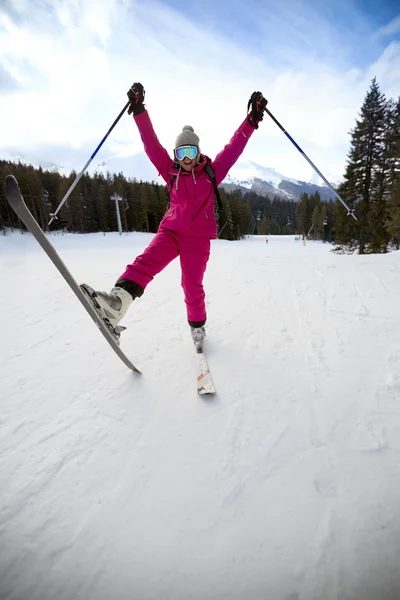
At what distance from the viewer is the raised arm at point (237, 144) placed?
307 cm

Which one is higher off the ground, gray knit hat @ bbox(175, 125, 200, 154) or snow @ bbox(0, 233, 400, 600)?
gray knit hat @ bbox(175, 125, 200, 154)

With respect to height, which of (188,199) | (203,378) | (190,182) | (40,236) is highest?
(190,182)

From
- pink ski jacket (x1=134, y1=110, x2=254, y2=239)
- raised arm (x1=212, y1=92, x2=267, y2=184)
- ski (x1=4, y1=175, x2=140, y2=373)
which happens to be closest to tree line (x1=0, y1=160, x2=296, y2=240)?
raised arm (x1=212, y1=92, x2=267, y2=184)

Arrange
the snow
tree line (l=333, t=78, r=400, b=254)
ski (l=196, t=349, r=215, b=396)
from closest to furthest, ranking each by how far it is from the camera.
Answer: the snow
ski (l=196, t=349, r=215, b=396)
tree line (l=333, t=78, r=400, b=254)

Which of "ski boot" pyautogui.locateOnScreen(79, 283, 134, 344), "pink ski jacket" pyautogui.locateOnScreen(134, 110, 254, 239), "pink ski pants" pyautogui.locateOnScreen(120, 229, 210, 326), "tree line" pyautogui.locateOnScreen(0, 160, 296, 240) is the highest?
"tree line" pyautogui.locateOnScreen(0, 160, 296, 240)

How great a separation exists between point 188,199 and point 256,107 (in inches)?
58.3

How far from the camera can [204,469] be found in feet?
5.42

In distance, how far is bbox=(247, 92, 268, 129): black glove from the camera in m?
3.10

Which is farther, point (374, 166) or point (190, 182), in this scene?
point (374, 166)

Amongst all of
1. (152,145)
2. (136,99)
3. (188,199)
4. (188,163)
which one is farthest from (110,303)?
(136,99)

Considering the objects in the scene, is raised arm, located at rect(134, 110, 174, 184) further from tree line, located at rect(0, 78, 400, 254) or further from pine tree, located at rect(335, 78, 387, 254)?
pine tree, located at rect(335, 78, 387, 254)

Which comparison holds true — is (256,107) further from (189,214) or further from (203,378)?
(203,378)

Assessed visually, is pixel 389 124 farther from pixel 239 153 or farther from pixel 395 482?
pixel 395 482

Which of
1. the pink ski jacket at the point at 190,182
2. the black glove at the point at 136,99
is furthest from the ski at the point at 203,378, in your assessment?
the black glove at the point at 136,99
